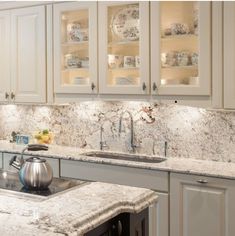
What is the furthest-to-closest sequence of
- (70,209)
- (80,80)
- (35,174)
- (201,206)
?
1. (80,80)
2. (201,206)
3. (35,174)
4. (70,209)

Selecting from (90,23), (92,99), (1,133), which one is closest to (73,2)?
(90,23)

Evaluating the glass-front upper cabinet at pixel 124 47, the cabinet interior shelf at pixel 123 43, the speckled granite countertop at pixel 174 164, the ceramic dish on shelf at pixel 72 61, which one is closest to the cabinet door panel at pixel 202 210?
the speckled granite countertop at pixel 174 164

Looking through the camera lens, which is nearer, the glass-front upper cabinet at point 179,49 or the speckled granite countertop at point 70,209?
the speckled granite countertop at point 70,209

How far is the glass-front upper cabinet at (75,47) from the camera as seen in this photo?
3646 millimetres

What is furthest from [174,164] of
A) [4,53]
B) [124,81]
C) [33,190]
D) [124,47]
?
[4,53]

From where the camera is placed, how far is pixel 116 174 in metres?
3.32

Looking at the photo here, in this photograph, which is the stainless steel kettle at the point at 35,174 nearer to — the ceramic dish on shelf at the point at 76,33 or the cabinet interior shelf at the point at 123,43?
the cabinet interior shelf at the point at 123,43

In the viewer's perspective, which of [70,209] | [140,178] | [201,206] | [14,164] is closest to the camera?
[70,209]

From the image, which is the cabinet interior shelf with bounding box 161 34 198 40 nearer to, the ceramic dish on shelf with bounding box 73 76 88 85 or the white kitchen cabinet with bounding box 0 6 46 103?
the ceramic dish on shelf with bounding box 73 76 88 85

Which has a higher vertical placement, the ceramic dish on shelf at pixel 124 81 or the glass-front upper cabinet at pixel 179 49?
the glass-front upper cabinet at pixel 179 49

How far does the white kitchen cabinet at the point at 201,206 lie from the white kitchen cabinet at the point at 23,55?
169 centimetres

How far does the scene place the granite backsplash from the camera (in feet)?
11.2

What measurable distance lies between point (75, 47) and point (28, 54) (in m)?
0.55

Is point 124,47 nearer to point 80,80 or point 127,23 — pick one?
point 127,23
